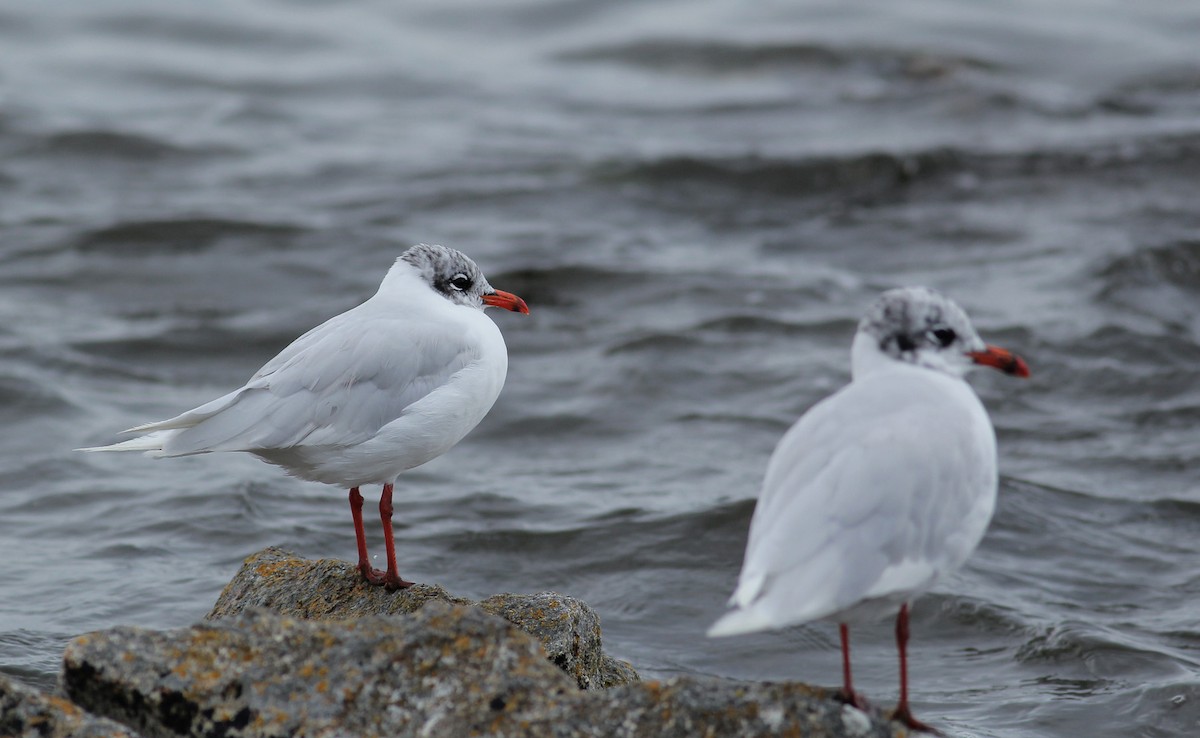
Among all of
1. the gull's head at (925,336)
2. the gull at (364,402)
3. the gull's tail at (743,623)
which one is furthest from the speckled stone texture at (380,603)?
the gull's head at (925,336)

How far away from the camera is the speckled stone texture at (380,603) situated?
18.0 feet

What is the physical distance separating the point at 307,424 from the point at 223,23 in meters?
19.8

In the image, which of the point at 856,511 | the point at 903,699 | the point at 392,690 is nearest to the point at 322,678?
the point at 392,690

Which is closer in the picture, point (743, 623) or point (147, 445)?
point (743, 623)

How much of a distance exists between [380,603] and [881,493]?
2.51 m

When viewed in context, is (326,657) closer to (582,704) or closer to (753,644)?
(582,704)

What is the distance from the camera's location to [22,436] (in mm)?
10844

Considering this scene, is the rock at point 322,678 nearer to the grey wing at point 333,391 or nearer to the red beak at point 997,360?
the grey wing at point 333,391

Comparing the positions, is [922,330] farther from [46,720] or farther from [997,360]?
[46,720]

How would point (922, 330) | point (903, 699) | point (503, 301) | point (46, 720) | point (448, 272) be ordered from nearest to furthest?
point (46, 720), point (903, 699), point (922, 330), point (448, 272), point (503, 301)

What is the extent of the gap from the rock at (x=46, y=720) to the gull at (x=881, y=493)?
183 cm

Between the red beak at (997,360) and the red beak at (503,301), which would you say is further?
the red beak at (503,301)

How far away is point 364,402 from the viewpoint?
594 cm

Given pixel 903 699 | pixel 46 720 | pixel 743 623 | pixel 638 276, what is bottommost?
pixel 638 276
